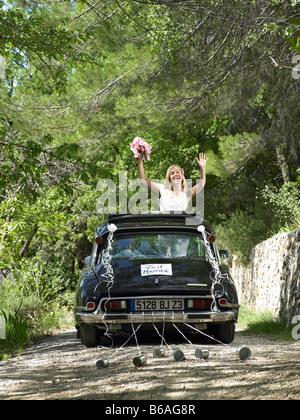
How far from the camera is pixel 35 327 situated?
34.7ft

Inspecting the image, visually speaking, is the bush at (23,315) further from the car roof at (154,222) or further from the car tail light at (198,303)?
the car tail light at (198,303)

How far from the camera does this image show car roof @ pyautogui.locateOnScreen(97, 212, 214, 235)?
7.58 metres

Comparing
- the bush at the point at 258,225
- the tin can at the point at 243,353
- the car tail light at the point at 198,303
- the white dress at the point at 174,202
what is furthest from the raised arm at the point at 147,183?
the bush at the point at 258,225

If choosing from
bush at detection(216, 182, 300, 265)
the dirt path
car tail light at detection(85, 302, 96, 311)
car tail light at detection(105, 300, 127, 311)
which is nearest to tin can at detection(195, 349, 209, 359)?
the dirt path

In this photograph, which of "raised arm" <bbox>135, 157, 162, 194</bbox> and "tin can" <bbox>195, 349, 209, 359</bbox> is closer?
"tin can" <bbox>195, 349, 209, 359</bbox>

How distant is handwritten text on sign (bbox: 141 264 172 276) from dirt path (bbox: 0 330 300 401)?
0.85 metres

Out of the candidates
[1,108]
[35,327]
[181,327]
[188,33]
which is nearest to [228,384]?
[181,327]

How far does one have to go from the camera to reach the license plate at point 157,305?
7000 mm

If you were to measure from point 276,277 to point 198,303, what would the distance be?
5757 mm

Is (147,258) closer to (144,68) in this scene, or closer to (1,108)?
(144,68)

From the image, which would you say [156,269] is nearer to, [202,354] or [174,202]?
[202,354]

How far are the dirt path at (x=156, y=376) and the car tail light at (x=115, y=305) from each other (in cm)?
48

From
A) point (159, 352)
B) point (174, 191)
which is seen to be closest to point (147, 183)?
point (174, 191)

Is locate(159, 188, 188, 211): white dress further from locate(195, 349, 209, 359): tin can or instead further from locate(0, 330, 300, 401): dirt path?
locate(195, 349, 209, 359): tin can
